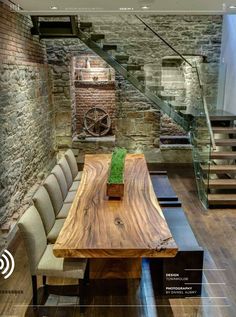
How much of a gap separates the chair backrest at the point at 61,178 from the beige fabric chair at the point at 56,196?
14cm

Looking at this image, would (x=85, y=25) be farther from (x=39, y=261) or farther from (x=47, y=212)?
(x=39, y=261)

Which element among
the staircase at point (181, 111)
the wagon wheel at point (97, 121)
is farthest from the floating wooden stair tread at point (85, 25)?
the wagon wheel at point (97, 121)

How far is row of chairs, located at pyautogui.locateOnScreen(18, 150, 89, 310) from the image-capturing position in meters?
2.77

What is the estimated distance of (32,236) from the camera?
109 inches

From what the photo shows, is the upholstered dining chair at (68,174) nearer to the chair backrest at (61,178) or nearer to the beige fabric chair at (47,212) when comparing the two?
the chair backrest at (61,178)

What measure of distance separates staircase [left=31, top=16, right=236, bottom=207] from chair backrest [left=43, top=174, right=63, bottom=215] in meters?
2.46

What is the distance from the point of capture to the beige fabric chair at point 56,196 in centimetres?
369

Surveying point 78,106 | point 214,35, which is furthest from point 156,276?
point 214,35

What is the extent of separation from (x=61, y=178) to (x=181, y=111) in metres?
3.42

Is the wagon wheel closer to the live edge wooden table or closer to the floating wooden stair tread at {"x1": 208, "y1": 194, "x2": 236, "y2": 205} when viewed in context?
the floating wooden stair tread at {"x1": 208, "y1": 194, "x2": 236, "y2": 205}

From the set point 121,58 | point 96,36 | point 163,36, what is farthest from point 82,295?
point 163,36

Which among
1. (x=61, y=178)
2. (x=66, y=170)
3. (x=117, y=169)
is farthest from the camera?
(x=66, y=170)

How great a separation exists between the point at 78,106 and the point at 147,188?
15.5 feet

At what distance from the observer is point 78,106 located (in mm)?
8023
